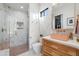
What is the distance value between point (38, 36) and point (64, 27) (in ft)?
1.47

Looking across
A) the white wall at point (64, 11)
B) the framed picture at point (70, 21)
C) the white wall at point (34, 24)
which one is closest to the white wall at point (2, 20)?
the white wall at point (34, 24)

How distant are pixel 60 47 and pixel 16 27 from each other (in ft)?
2.54

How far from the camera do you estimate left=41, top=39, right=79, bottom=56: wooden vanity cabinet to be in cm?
146

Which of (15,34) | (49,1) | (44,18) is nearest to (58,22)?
(44,18)

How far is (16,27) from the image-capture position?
1.65 metres

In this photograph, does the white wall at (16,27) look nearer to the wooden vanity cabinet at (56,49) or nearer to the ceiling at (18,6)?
the ceiling at (18,6)

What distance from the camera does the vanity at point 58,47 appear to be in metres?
1.43

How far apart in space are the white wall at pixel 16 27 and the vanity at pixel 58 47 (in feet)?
1.16

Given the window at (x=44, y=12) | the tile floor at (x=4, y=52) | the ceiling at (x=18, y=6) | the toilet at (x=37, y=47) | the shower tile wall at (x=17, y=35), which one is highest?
the ceiling at (x=18, y=6)

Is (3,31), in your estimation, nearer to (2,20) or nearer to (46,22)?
(2,20)

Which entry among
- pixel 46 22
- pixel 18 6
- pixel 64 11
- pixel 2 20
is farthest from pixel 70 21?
pixel 2 20

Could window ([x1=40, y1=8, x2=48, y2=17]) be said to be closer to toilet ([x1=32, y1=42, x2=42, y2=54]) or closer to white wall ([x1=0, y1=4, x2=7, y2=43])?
toilet ([x1=32, y1=42, x2=42, y2=54])

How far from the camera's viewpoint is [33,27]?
66.2 inches

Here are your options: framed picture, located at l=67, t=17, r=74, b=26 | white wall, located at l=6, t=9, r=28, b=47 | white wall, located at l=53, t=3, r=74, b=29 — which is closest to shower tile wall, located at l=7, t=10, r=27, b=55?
white wall, located at l=6, t=9, r=28, b=47
